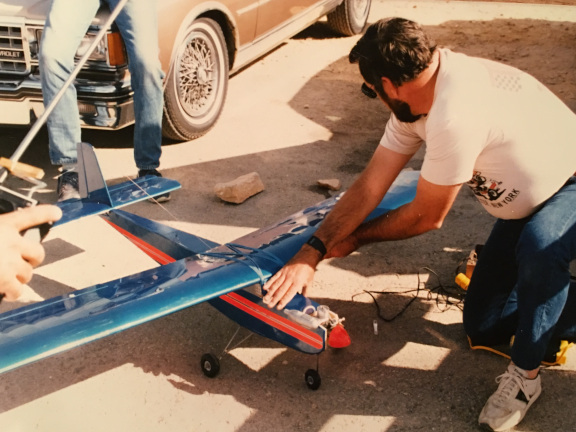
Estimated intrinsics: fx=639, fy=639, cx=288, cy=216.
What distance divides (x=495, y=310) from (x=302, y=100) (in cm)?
409

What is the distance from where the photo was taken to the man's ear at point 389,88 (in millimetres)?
2859

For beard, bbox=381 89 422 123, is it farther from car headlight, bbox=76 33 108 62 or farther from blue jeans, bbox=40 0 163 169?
car headlight, bbox=76 33 108 62

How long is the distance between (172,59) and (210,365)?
Answer: 292 centimetres

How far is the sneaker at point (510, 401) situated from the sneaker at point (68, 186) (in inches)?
128

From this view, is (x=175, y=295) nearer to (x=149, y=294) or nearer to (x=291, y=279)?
(x=149, y=294)

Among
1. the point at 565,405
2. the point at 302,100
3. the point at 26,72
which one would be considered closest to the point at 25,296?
the point at 26,72

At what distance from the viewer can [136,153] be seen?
505 cm

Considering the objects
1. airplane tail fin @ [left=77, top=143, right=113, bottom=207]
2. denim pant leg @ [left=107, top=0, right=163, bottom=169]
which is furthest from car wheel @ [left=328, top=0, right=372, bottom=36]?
airplane tail fin @ [left=77, top=143, right=113, bottom=207]

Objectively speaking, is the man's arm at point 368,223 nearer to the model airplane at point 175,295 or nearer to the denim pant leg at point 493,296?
the model airplane at point 175,295

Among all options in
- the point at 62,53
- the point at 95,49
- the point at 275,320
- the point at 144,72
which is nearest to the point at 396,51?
the point at 275,320

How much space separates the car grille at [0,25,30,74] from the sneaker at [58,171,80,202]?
884 millimetres

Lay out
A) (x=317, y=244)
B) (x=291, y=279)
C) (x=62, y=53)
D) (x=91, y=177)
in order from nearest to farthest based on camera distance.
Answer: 1. (x=291, y=279)
2. (x=317, y=244)
3. (x=91, y=177)
4. (x=62, y=53)

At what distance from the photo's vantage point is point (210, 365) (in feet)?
11.0

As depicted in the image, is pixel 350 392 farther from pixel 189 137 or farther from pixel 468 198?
pixel 189 137
